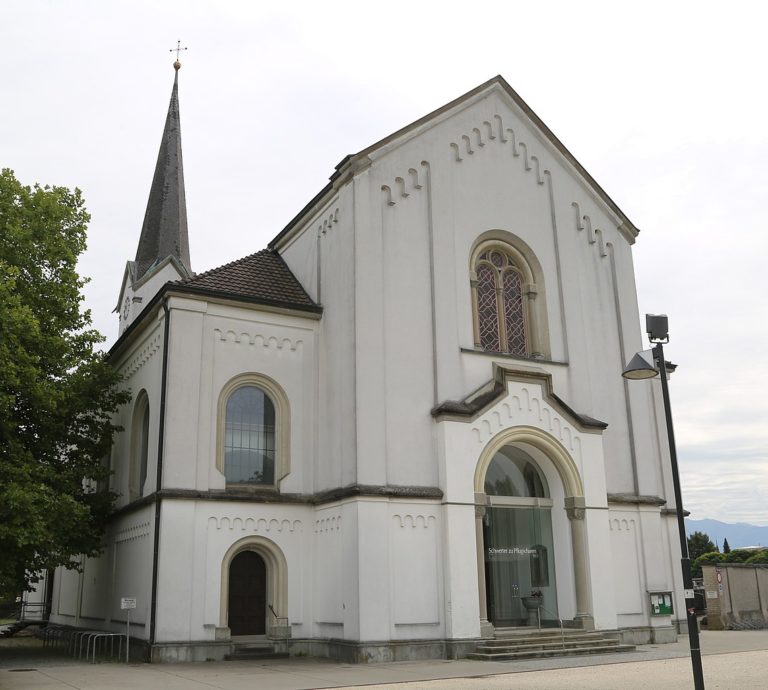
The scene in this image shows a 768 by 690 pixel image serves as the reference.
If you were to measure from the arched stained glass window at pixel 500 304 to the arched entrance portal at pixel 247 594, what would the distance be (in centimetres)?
822

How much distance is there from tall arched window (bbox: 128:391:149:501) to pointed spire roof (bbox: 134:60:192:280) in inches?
472

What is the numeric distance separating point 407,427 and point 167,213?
19717 mm

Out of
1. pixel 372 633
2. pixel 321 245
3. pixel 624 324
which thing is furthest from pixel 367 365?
pixel 624 324

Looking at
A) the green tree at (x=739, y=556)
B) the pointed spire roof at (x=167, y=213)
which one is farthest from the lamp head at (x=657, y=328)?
the green tree at (x=739, y=556)

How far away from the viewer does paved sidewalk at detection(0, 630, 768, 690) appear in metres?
13.5

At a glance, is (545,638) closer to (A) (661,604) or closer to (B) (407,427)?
(A) (661,604)

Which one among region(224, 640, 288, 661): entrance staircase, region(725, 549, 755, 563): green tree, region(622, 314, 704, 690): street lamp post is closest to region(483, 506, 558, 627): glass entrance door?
region(224, 640, 288, 661): entrance staircase

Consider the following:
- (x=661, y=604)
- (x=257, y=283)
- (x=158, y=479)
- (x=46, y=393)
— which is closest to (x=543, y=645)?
(x=661, y=604)

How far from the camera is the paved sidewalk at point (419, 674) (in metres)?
13.5

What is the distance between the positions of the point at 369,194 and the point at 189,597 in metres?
10.6

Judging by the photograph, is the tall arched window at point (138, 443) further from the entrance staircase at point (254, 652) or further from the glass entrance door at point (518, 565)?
the glass entrance door at point (518, 565)

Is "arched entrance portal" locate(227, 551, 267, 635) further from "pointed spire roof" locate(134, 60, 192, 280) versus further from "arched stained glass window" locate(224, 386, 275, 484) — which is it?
"pointed spire roof" locate(134, 60, 192, 280)

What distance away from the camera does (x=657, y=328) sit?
489 inches

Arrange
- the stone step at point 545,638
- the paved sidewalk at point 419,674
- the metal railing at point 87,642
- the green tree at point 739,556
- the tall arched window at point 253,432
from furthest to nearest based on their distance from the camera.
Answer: the green tree at point 739,556 < the tall arched window at point 253,432 < the metal railing at point 87,642 < the stone step at point 545,638 < the paved sidewalk at point 419,674
